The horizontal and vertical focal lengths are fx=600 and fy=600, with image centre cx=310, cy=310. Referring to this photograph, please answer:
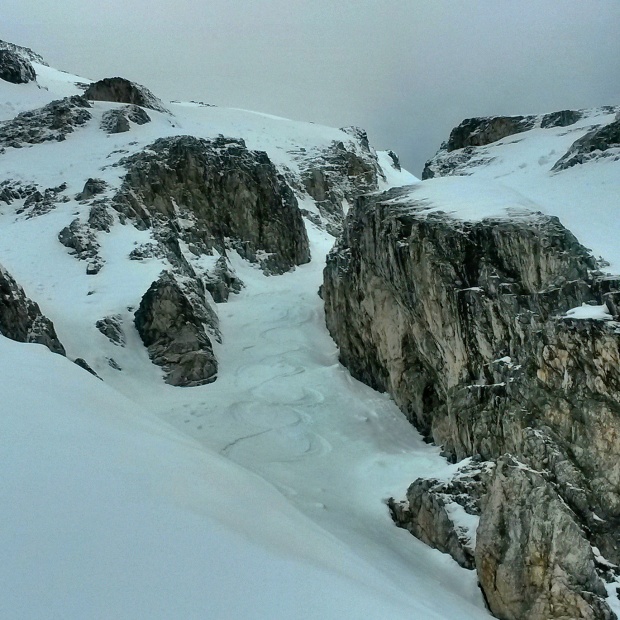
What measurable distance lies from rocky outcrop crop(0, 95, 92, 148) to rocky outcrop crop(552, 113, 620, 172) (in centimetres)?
3807

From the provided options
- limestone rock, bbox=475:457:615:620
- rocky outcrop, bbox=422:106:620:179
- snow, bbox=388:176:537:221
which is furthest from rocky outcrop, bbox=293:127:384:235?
limestone rock, bbox=475:457:615:620

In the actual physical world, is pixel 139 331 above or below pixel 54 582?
below

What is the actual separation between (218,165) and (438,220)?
27891 millimetres

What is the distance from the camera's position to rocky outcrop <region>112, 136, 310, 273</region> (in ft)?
125

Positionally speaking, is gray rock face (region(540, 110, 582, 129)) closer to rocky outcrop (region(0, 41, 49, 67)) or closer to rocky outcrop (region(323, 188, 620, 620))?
rocky outcrop (region(323, 188, 620, 620))

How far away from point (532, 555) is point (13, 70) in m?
70.1

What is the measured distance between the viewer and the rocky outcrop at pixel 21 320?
18.8 metres

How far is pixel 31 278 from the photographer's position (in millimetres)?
27844

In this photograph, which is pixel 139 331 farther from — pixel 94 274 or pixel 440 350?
pixel 440 350

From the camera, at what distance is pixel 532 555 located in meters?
10.4

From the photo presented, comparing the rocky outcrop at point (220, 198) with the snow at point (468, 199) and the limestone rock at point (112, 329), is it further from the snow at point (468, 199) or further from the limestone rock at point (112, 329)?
the snow at point (468, 199)

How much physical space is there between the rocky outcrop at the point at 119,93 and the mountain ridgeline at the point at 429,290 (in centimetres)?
506

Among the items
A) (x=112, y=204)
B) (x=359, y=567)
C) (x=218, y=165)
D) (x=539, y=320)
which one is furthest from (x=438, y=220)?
(x=218, y=165)

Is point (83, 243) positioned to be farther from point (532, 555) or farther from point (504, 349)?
point (532, 555)
